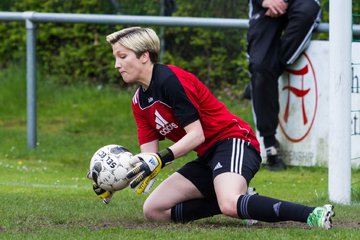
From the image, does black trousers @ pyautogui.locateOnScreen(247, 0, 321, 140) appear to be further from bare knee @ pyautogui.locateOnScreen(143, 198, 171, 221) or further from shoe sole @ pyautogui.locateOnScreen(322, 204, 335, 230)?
shoe sole @ pyautogui.locateOnScreen(322, 204, 335, 230)

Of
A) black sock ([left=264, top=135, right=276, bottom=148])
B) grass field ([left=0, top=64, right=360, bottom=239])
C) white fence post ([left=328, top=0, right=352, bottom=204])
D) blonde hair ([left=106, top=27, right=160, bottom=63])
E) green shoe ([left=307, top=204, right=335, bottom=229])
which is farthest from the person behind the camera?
black sock ([left=264, top=135, right=276, bottom=148])

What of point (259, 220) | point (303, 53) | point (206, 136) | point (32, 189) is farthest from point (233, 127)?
point (303, 53)

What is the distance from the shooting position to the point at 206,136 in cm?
714

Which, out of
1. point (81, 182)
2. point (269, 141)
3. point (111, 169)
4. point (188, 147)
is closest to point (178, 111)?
point (188, 147)

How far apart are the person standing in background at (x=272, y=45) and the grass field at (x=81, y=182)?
0.59 metres

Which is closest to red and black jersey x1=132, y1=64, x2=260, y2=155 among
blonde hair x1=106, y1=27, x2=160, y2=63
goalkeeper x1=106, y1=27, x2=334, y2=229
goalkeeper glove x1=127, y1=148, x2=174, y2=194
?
goalkeeper x1=106, y1=27, x2=334, y2=229

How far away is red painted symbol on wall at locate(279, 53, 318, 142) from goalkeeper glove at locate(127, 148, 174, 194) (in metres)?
4.38

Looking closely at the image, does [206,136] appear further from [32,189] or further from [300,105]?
[300,105]

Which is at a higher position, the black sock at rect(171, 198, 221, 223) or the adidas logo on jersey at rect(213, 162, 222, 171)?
the adidas logo on jersey at rect(213, 162, 222, 171)

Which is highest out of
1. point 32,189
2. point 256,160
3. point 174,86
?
point 174,86

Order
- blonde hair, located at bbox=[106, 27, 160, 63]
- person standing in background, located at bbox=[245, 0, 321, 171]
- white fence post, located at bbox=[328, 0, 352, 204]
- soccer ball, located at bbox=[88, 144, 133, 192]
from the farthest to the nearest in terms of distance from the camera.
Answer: person standing in background, located at bbox=[245, 0, 321, 171] < white fence post, located at bbox=[328, 0, 352, 204] < blonde hair, located at bbox=[106, 27, 160, 63] < soccer ball, located at bbox=[88, 144, 133, 192]

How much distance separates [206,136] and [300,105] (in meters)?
3.96

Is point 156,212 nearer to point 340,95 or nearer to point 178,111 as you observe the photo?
point 178,111

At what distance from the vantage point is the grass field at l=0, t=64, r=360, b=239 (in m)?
6.58
